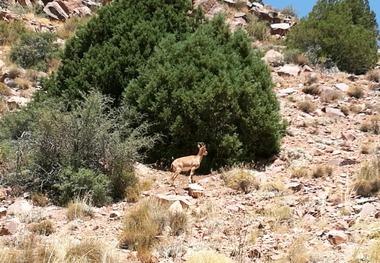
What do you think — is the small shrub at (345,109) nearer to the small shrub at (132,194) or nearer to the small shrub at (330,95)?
the small shrub at (330,95)

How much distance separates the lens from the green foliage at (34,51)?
60.5 ft

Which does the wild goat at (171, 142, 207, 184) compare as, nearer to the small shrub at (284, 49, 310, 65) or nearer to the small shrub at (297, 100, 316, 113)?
the small shrub at (297, 100, 316, 113)

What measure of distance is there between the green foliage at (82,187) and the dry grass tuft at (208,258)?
9.53ft

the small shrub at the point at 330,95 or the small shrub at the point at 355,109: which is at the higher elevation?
the small shrub at the point at 330,95

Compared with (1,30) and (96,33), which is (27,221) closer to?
(96,33)

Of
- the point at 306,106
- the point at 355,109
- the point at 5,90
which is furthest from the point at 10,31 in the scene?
the point at 355,109

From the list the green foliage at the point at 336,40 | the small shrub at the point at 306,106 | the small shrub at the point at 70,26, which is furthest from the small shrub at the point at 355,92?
the small shrub at the point at 70,26

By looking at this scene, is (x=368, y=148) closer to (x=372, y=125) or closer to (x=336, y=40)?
(x=372, y=125)

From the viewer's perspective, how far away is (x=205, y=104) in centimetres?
1021

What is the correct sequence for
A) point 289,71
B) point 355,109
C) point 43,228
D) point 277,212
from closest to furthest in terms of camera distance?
point 43,228, point 277,212, point 355,109, point 289,71

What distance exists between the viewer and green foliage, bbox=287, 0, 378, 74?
20.9 m

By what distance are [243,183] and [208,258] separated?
3.50m

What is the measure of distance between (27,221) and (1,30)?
51.7 ft

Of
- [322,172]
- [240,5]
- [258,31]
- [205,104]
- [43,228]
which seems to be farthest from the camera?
[240,5]
